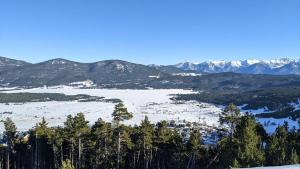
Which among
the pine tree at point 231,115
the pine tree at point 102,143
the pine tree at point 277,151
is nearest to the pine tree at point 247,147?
the pine tree at point 231,115

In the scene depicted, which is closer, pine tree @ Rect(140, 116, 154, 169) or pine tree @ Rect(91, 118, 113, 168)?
pine tree @ Rect(140, 116, 154, 169)

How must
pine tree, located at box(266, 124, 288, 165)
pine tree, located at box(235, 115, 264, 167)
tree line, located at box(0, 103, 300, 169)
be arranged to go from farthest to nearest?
pine tree, located at box(266, 124, 288, 165)
tree line, located at box(0, 103, 300, 169)
pine tree, located at box(235, 115, 264, 167)

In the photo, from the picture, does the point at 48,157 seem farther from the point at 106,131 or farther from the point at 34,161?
the point at 106,131

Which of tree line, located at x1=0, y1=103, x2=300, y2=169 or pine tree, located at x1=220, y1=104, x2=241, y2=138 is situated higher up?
pine tree, located at x1=220, y1=104, x2=241, y2=138

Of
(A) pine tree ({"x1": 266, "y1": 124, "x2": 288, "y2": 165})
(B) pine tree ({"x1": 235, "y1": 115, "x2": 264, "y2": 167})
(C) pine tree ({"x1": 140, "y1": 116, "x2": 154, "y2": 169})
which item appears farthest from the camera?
(C) pine tree ({"x1": 140, "y1": 116, "x2": 154, "y2": 169})

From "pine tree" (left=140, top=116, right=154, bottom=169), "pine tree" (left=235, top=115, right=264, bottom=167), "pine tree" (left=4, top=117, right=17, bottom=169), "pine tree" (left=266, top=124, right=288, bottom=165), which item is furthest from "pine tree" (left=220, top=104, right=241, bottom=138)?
"pine tree" (left=4, top=117, right=17, bottom=169)

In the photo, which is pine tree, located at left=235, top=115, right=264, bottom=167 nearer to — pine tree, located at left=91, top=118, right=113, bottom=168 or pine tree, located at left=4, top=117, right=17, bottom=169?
pine tree, located at left=91, top=118, right=113, bottom=168

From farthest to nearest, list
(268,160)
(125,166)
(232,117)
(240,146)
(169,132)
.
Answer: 1. (125,166)
2. (169,132)
3. (268,160)
4. (232,117)
5. (240,146)

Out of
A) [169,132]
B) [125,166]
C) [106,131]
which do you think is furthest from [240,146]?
[125,166]
